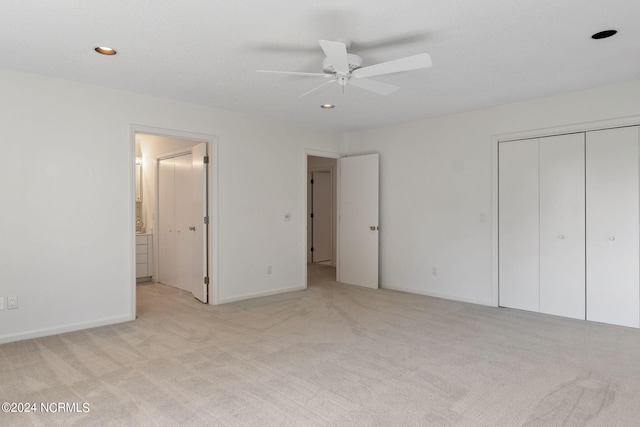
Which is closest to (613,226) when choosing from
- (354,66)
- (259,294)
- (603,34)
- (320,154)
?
(603,34)

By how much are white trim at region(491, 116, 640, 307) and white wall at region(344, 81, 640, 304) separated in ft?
0.15

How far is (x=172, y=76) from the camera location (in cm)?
367

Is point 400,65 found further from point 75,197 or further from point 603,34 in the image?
point 75,197

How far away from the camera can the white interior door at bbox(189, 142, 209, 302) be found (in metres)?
4.97

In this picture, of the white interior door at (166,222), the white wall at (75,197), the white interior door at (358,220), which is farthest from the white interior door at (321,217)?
the white wall at (75,197)

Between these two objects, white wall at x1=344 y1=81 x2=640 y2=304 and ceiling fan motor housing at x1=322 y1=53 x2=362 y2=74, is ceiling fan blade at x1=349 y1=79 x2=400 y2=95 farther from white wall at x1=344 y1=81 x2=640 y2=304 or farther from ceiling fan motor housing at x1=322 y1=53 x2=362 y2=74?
white wall at x1=344 y1=81 x2=640 y2=304

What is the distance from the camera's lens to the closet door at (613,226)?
3924 mm

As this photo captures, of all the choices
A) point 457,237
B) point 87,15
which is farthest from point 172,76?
point 457,237

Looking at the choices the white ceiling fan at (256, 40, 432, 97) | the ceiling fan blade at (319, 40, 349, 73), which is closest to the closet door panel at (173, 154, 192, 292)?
the white ceiling fan at (256, 40, 432, 97)

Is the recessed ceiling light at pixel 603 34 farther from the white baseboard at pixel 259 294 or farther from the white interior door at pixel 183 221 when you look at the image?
the white interior door at pixel 183 221

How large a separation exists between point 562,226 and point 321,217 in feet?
16.5

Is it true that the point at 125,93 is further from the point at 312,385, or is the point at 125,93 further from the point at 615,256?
the point at 615,256

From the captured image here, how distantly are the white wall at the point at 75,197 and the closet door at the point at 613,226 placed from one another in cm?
405

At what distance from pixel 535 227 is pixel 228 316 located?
3614 millimetres
